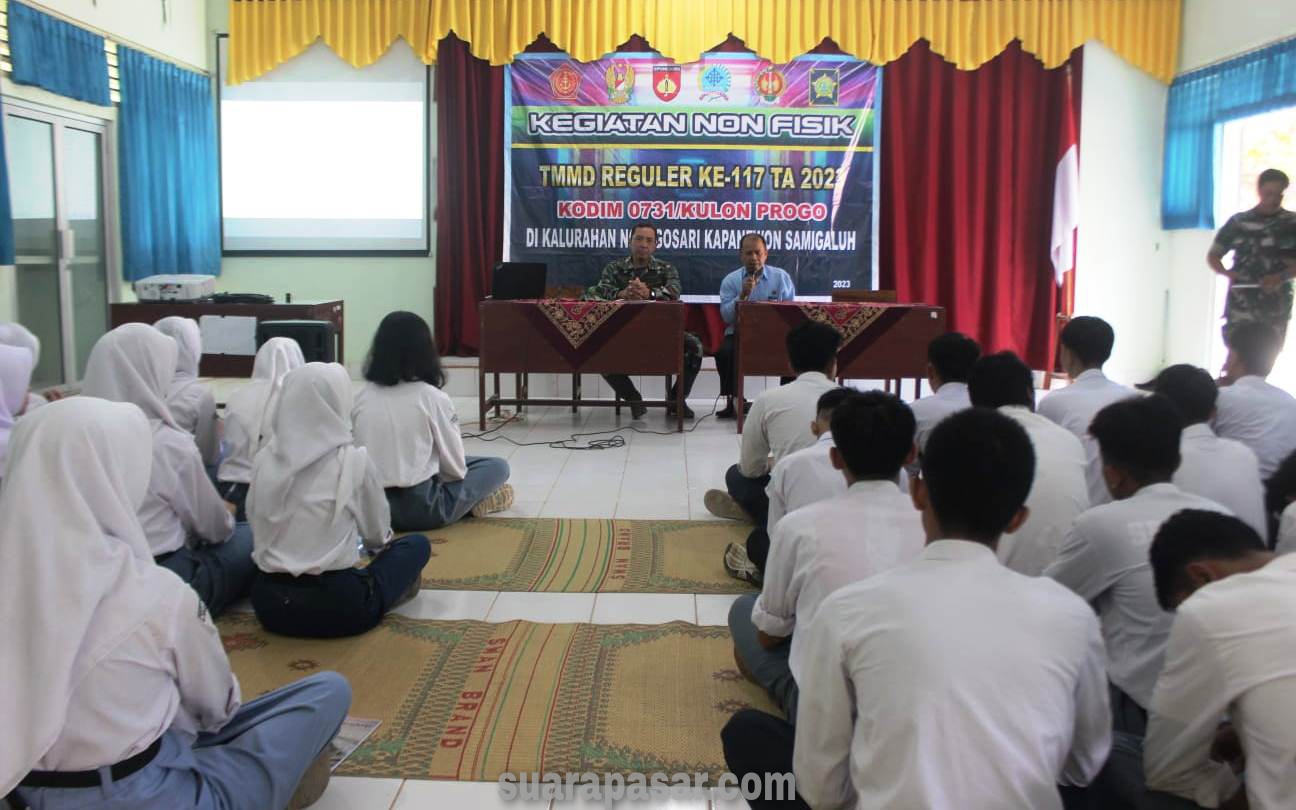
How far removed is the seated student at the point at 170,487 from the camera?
2.66 meters

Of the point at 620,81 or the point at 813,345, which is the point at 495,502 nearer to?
the point at 813,345

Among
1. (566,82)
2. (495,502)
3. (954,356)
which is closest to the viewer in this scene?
(954,356)

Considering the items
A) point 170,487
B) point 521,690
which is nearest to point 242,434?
point 170,487

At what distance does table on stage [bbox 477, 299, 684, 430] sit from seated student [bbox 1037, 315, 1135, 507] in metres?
2.85

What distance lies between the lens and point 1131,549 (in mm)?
1812

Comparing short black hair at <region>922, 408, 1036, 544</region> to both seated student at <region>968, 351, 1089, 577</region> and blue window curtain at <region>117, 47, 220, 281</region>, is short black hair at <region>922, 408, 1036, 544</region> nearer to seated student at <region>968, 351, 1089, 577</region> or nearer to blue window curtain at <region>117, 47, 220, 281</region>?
seated student at <region>968, 351, 1089, 577</region>

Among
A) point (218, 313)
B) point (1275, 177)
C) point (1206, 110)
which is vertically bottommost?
point (218, 313)

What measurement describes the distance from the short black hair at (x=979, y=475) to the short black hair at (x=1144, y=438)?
2.22 ft

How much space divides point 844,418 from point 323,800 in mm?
1248

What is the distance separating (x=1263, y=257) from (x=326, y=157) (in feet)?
20.2

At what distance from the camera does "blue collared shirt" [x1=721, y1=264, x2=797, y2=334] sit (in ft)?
21.3

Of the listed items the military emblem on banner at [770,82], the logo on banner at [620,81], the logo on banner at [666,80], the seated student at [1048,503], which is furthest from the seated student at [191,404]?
the military emblem on banner at [770,82]

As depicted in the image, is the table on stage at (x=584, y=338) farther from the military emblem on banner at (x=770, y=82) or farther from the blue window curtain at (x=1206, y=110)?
the blue window curtain at (x=1206, y=110)

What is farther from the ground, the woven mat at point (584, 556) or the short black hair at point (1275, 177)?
the short black hair at point (1275, 177)
